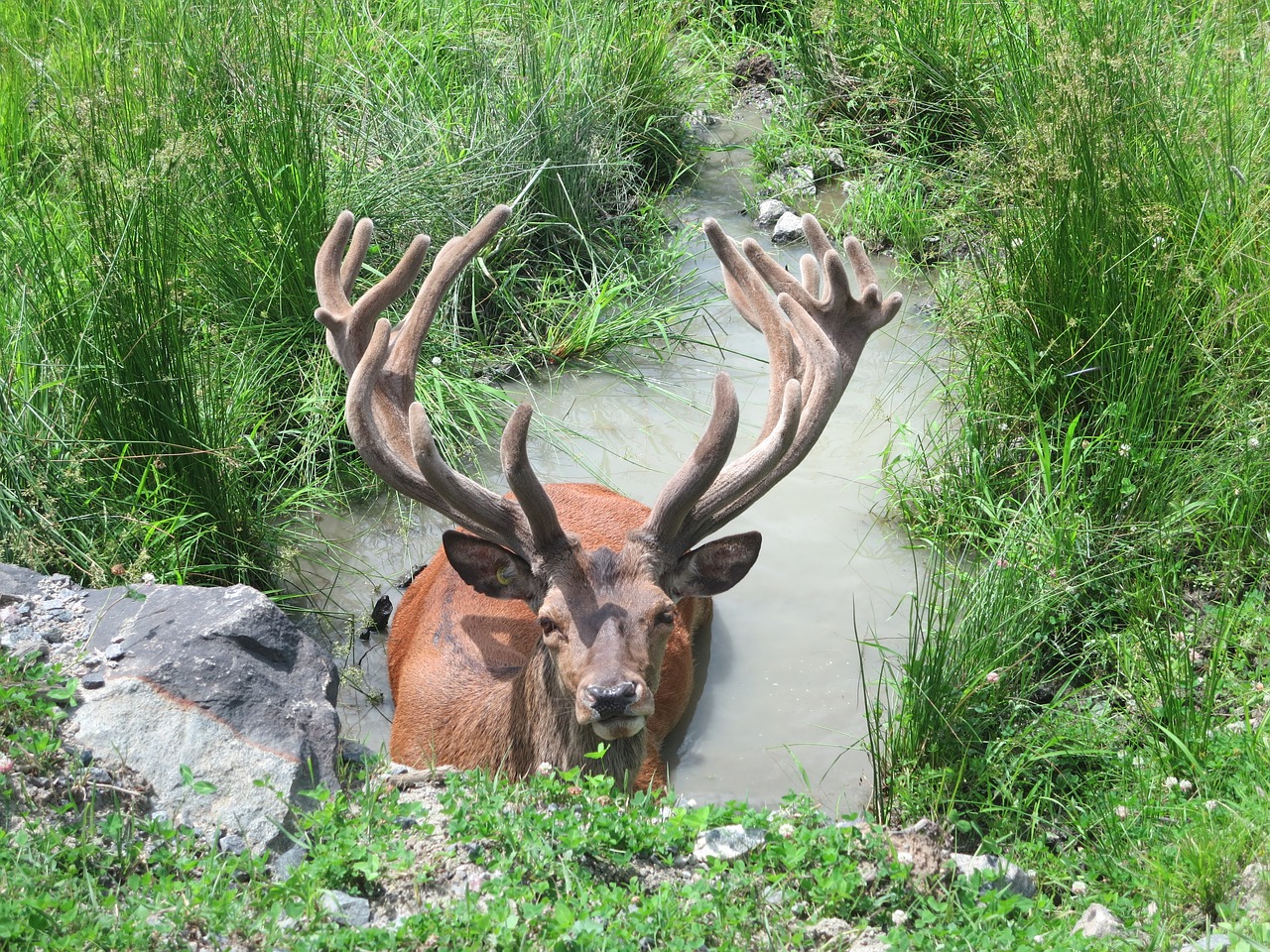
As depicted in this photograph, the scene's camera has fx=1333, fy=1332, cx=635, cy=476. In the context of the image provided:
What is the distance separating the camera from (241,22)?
19.7 ft

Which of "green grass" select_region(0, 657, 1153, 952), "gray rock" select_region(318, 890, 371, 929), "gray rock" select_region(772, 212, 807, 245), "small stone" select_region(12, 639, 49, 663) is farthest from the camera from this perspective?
"gray rock" select_region(772, 212, 807, 245)

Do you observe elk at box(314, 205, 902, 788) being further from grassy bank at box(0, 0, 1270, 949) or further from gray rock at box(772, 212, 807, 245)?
gray rock at box(772, 212, 807, 245)

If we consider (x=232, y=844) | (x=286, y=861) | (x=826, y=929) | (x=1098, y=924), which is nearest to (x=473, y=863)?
(x=286, y=861)

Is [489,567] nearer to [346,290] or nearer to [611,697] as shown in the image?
[611,697]

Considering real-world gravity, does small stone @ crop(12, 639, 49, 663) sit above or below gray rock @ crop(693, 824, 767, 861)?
below

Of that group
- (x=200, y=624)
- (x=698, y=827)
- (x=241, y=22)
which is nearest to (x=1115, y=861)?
(x=698, y=827)

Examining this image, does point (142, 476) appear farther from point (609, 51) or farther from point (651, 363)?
point (609, 51)

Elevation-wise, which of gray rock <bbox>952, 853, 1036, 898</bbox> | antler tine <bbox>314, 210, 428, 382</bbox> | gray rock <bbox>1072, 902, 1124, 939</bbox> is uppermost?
antler tine <bbox>314, 210, 428, 382</bbox>

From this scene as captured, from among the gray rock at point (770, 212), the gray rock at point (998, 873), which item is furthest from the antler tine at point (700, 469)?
the gray rock at point (770, 212)

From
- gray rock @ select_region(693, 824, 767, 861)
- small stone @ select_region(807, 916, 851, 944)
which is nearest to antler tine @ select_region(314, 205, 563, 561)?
gray rock @ select_region(693, 824, 767, 861)

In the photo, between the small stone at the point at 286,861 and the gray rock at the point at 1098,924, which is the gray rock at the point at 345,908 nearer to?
the small stone at the point at 286,861

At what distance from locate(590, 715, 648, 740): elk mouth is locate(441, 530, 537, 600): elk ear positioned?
0.58 m

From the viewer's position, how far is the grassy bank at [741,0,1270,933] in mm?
4086

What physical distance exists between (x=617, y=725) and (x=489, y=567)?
28.3 inches
